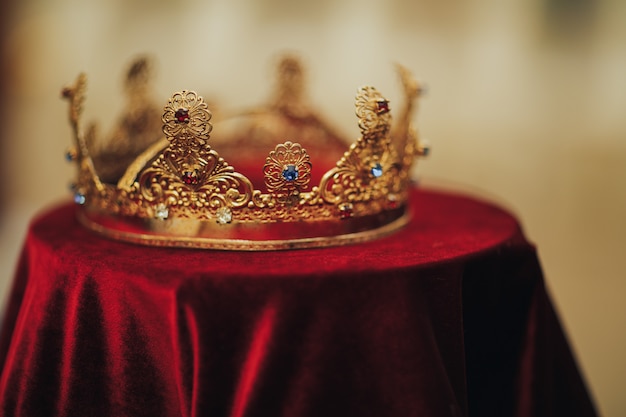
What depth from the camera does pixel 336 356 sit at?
73 centimetres

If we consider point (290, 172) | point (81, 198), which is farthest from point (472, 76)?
point (81, 198)

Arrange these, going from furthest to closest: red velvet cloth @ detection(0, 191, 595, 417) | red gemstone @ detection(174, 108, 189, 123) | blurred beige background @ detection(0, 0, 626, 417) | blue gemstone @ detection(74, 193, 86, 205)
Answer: blurred beige background @ detection(0, 0, 626, 417) → blue gemstone @ detection(74, 193, 86, 205) → red gemstone @ detection(174, 108, 189, 123) → red velvet cloth @ detection(0, 191, 595, 417)

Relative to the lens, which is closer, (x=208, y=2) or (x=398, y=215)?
(x=398, y=215)

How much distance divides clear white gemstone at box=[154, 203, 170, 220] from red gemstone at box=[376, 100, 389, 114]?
33cm

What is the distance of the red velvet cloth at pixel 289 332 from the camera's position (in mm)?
723

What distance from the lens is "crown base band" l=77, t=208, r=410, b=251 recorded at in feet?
2.82

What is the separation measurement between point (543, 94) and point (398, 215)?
0.92m

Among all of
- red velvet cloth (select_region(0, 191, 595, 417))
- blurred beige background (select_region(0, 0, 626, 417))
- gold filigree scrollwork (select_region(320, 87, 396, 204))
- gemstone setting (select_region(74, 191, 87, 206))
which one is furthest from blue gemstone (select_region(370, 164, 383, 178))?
blurred beige background (select_region(0, 0, 626, 417))

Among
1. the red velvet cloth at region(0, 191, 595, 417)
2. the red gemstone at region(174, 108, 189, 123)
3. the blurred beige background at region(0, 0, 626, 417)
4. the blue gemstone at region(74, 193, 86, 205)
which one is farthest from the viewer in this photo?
the blurred beige background at region(0, 0, 626, 417)

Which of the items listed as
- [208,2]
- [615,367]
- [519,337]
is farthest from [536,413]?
[208,2]

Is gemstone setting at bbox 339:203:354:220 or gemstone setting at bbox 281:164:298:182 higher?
gemstone setting at bbox 281:164:298:182

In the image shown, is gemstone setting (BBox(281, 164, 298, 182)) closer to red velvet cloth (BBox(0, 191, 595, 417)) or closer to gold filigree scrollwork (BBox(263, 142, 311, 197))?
gold filigree scrollwork (BBox(263, 142, 311, 197))

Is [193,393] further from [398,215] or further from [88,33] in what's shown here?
[88,33]

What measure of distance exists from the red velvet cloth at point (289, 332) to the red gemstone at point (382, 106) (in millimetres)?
194
